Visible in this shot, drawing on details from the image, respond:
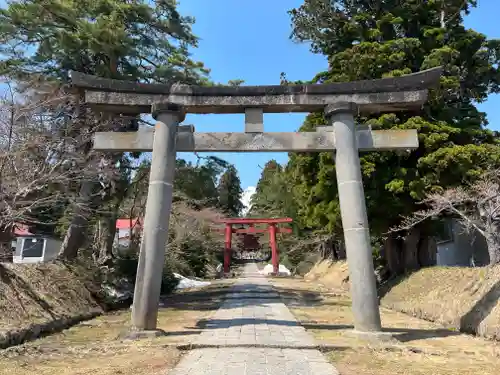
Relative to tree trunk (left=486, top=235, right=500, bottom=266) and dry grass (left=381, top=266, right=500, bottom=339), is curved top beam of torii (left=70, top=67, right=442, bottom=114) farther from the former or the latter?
dry grass (left=381, top=266, right=500, bottom=339)

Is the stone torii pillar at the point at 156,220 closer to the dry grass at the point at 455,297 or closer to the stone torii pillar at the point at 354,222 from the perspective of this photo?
the stone torii pillar at the point at 354,222

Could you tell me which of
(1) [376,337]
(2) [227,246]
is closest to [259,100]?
(1) [376,337]

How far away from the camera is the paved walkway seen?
4836mm

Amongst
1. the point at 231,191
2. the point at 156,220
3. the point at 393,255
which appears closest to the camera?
the point at 156,220

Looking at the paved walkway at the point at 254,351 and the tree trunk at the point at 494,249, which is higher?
the tree trunk at the point at 494,249

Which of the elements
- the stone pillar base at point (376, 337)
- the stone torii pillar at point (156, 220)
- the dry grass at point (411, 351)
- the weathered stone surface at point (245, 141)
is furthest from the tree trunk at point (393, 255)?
the stone torii pillar at point (156, 220)

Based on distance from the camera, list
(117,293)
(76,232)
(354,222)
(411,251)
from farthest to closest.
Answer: (411,251)
(117,293)
(76,232)
(354,222)

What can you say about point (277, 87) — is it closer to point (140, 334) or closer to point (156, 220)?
point (156, 220)

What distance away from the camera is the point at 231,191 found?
198 ft

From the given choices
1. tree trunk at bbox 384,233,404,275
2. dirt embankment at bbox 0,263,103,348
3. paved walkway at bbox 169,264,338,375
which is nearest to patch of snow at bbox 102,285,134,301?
dirt embankment at bbox 0,263,103,348

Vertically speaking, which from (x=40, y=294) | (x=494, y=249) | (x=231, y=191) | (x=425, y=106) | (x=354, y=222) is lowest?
(x=40, y=294)

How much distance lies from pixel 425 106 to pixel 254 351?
35.0 feet

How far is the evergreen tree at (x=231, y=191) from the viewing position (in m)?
57.9

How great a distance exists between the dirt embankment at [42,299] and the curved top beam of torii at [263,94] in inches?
174
